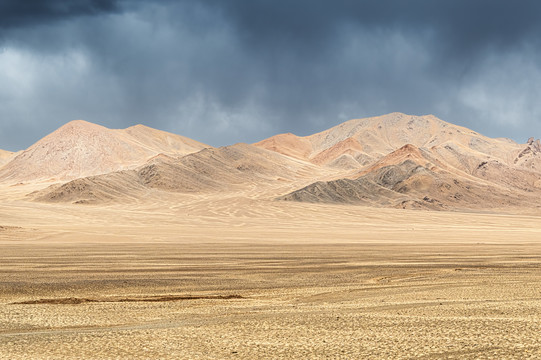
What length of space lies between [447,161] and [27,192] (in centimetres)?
11235

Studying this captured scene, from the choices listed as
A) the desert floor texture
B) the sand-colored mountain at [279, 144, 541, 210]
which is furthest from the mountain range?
the desert floor texture

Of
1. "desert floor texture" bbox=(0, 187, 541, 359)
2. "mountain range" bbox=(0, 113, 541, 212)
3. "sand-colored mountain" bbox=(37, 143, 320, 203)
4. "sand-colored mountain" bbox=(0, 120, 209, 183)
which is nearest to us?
"desert floor texture" bbox=(0, 187, 541, 359)

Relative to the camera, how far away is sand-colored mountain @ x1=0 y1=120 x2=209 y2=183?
156 metres

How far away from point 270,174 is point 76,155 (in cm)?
6232

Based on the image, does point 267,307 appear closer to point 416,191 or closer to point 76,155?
point 416,191

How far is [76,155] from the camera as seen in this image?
540 feet

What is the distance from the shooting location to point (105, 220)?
2633 inches

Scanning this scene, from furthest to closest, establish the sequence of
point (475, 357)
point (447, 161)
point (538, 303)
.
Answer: point (447, 161), point (538, 303), point (475, 357)

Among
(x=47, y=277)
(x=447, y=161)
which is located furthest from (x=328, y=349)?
(x=447, y=161)

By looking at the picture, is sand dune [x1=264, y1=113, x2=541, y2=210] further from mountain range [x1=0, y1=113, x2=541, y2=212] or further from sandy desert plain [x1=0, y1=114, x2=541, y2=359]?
sandy desert plain [x1=0, y1=114, x2=541, y2=359]

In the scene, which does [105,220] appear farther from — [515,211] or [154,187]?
[515,211]

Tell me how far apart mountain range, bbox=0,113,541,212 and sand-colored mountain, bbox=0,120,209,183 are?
30 cm

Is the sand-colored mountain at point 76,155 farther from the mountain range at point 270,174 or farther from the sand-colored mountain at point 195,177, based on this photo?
A: the sand-colored mountain at point 195,177

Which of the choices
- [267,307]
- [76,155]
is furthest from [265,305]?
[76,155]
